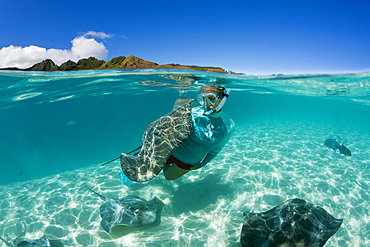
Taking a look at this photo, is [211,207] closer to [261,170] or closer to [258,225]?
[258,225]

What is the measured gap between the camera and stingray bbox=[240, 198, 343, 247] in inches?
143

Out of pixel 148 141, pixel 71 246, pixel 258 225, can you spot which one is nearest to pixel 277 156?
pixel 258 225

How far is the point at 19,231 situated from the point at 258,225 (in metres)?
7.64

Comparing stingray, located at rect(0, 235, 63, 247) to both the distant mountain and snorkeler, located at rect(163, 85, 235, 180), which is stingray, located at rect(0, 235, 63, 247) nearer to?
snorkeler, located at rect(163, 85, 235, 180)

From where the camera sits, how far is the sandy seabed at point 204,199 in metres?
4.99

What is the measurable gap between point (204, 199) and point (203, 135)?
405 centimetres

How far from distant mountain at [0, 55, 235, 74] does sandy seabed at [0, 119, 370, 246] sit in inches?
241

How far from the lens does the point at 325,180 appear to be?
784 cm

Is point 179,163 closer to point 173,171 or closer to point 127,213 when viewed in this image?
point 173,171

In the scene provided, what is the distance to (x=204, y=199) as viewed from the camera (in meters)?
6.49

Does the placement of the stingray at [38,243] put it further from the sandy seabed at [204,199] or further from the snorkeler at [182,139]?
the snorkeler at [182,139]

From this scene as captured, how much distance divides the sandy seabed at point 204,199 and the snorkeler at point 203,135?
→ 8.33 feet

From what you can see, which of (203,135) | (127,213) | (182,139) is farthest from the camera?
(127,213)

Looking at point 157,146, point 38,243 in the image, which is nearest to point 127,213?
point 38,243
